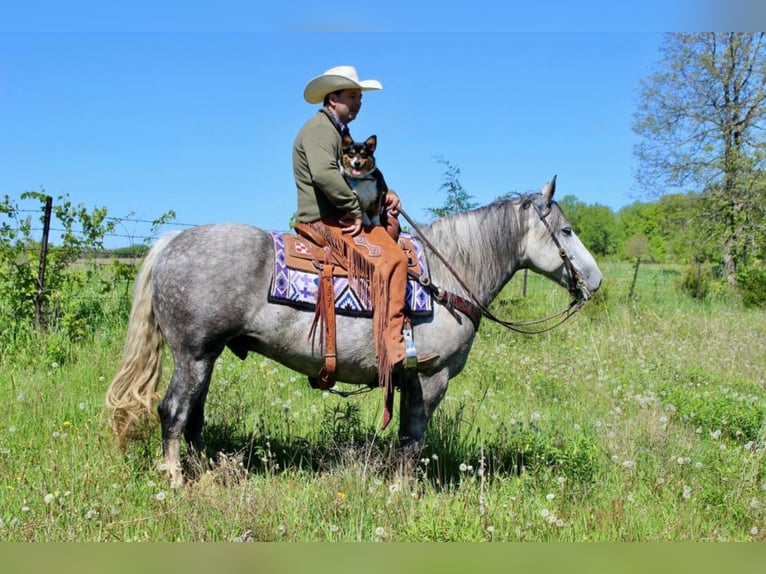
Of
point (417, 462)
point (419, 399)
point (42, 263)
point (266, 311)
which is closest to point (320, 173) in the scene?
point (266, 311)

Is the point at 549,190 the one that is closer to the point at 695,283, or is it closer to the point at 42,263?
the point at 42,263

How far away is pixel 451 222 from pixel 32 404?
4616 mm

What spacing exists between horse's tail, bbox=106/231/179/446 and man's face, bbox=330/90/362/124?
1.66 metres

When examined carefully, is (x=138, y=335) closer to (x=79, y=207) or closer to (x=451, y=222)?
(x=451, y=222)

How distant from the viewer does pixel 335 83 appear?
4562 mm

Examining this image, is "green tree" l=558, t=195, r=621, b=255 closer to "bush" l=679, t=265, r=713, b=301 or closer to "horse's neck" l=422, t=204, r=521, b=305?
"bush" l=679, t=265, r=713, b=301

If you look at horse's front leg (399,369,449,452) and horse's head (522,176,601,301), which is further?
horse's head (522,176,601,301)

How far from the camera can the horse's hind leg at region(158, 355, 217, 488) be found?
180 inches

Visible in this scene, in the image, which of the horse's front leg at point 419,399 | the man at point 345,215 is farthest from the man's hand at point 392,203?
the horse's front leg at point 419,399

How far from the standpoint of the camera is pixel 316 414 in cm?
644

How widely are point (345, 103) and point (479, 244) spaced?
164cm

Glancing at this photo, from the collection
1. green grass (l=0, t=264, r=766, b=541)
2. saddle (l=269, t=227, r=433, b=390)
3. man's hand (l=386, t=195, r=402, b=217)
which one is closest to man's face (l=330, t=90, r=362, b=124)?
man's hand (l=386, t=195, r=402, b=217)

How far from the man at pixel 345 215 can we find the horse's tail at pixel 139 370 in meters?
1.24

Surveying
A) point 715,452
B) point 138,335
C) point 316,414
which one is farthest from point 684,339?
point 138,335
